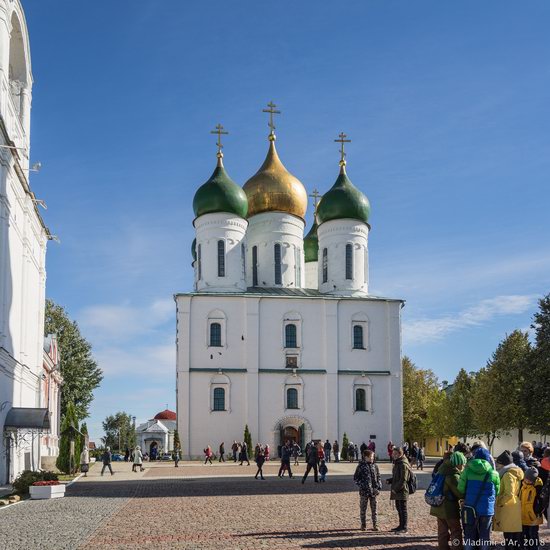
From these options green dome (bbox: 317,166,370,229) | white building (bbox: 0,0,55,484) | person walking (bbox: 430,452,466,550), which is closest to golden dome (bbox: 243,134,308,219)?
green dome (bbox: 317,166,370,229)

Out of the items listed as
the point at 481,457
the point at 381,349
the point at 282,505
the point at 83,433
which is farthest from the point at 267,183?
the point at 481,457

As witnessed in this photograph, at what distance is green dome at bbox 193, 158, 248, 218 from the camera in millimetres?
50344

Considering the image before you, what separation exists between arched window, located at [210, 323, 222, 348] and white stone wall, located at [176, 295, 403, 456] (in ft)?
1.18

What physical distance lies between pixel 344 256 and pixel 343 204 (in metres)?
3.27

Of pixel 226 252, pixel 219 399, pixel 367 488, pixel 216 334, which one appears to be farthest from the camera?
pixel 226 252

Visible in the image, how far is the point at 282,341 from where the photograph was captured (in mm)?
49625

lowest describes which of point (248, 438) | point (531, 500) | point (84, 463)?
point (84, 463)

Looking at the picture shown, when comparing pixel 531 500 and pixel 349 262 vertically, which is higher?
pixel 349 262

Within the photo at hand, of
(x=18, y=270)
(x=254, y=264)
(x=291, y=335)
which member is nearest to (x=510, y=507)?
(x=18, y=270)

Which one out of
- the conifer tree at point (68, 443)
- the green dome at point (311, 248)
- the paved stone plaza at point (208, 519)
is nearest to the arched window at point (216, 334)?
the green dome at point (311, 248)

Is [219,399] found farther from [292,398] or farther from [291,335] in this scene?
[291,335]

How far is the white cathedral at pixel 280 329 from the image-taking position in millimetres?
48031

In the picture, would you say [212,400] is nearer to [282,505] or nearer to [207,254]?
[207,254]

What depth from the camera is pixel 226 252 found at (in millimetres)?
50281
